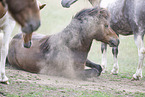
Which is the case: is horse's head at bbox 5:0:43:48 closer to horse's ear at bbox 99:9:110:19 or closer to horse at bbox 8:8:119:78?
horse at bbox 8:8:119:78

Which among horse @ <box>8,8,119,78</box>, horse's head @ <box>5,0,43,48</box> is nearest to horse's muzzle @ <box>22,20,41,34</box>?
horse's head @ <box>5,0,43,48</box>

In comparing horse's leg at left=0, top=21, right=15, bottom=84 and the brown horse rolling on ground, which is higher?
the brown horse rolling on ground

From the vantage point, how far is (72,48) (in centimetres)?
449

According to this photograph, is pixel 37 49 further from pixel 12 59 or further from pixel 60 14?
pixel 60 14

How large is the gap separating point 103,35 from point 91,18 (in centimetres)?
44

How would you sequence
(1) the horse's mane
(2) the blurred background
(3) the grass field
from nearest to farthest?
(3) the grass field, (1) the horse's mane, (2) the blurred background

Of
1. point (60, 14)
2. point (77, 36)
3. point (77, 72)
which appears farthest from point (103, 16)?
point (60, 14)

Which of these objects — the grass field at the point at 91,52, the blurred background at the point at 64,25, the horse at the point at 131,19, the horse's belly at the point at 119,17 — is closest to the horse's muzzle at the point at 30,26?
the grass field at the point at 91,52

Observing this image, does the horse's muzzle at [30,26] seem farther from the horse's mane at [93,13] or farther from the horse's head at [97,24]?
the horse's mane at [93,13]

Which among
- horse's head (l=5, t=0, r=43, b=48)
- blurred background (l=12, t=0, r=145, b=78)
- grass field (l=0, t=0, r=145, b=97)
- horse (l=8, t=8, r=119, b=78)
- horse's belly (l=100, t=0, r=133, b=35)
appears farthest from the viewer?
blurred background (l=12, t=0, r=145, b=78)

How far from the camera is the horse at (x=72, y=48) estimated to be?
4465 mm

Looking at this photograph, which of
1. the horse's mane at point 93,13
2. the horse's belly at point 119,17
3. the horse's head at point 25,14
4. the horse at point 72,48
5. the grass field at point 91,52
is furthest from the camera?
the horse's belly at point 119,17

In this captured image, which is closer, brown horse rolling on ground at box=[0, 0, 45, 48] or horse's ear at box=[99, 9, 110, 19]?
brown horse rolling on ground at box=[0, 0, 45, 48]

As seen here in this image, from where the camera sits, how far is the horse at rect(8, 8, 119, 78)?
446 cm
